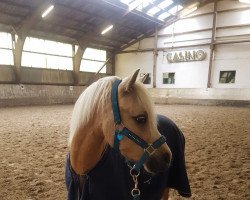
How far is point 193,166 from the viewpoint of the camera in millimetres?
3607

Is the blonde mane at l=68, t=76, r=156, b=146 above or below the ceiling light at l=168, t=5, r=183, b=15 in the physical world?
below

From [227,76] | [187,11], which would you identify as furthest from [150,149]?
[187,11]

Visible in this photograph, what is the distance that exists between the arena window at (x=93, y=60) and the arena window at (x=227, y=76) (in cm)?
1017

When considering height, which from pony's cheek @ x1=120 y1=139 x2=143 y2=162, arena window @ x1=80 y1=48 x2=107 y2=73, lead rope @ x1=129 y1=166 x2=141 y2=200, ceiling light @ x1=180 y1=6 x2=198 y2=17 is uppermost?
ceiling light @ x1=180 y1=6 x2=198 y2=17

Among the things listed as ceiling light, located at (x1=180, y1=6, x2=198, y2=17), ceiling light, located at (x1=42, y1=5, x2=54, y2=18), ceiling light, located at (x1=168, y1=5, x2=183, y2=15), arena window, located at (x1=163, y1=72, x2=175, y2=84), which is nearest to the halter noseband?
ceiling light, located at (x1=42, y1=5, x2=54, y2=18)

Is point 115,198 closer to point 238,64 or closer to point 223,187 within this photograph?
point 223,187

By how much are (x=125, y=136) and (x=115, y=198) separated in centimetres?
52

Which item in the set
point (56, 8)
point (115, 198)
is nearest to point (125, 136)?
point (115, 198)

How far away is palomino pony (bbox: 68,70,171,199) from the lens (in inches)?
52.9

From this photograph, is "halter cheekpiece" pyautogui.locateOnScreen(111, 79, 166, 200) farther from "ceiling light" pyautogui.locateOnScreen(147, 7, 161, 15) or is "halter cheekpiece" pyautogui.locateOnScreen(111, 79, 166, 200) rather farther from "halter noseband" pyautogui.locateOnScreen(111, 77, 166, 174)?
"ceiling light" pyautogui.locateOnScreen(147, 7, 161, 15)

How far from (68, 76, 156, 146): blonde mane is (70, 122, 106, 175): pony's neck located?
58 millimetres

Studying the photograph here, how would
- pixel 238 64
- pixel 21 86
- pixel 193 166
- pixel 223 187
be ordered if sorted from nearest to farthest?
pixel 223 187
pixel 193 166
pixel 21 86
pixel 238 64

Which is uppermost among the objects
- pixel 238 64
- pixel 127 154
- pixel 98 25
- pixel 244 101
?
pixel 98 25

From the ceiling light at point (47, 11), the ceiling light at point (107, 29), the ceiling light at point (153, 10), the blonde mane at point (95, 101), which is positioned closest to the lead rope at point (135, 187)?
the blonde mane at point (95, 101)
